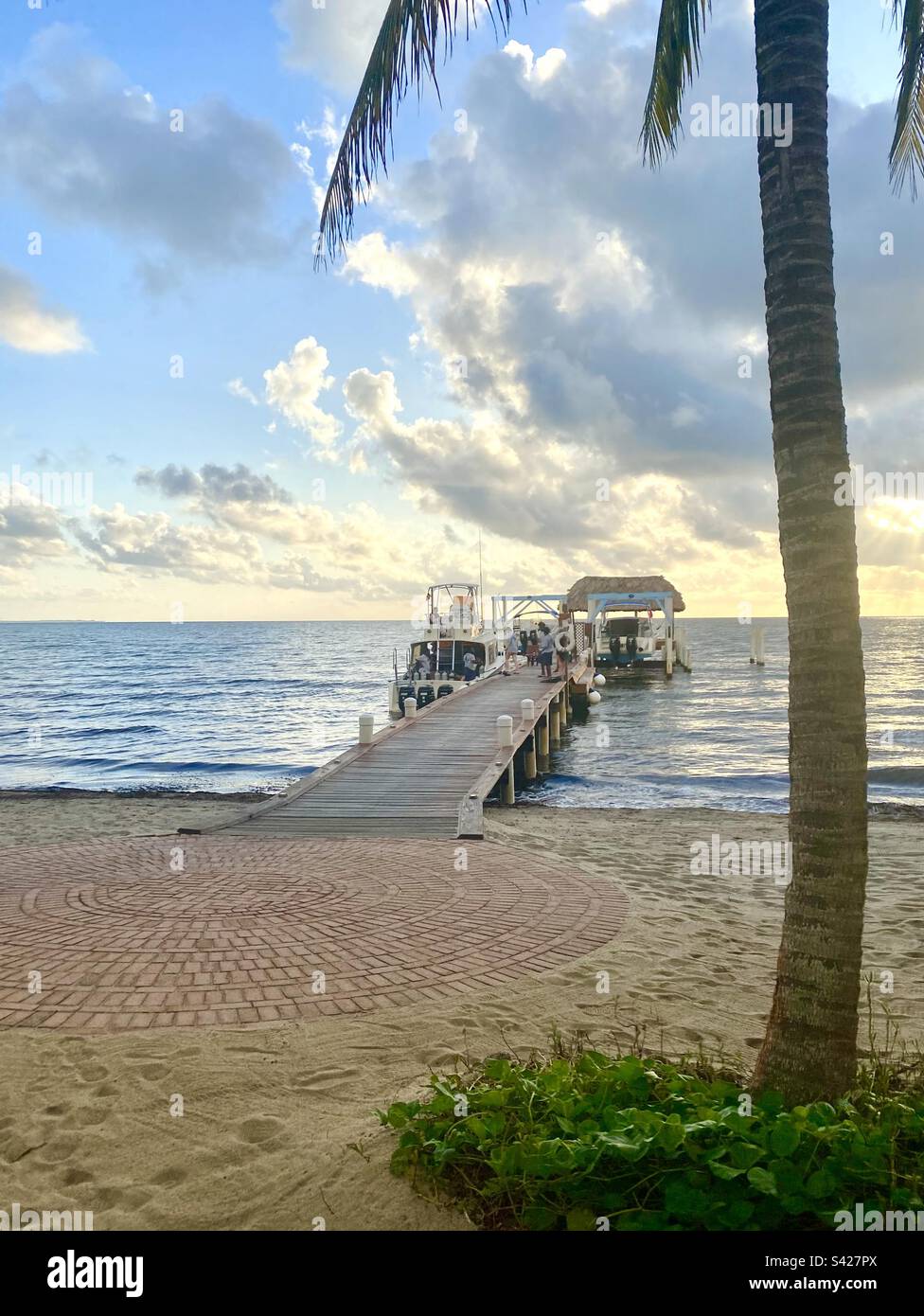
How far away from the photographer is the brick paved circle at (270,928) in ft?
19.2

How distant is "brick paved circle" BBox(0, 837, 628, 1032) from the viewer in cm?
584

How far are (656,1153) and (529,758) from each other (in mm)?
19730

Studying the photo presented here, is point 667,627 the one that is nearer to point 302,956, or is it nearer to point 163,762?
point 163,762

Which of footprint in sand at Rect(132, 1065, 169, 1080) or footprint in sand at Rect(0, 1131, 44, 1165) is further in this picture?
footprint in sand at Rect(132, 1065, 169, 1080)

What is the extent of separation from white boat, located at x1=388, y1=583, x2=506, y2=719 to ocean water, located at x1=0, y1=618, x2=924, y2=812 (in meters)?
3.45

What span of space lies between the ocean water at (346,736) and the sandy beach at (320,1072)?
12485mm

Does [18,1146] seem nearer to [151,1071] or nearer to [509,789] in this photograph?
[151,1071]

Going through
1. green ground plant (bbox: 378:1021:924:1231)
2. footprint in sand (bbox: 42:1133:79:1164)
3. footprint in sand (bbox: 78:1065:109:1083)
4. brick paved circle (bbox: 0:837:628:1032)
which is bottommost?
brick paved circle (bbox: 0:837:628:1032)

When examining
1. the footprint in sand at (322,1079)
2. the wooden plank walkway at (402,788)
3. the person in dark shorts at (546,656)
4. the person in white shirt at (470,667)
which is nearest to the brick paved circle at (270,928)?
the footprint in sand at (322,1079)

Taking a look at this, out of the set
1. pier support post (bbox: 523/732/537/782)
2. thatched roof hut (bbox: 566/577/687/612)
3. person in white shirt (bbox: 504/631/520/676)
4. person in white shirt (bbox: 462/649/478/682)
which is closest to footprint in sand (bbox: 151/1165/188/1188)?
pier support post (bbox: 523/732/537/782)

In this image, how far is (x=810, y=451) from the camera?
10.9ft

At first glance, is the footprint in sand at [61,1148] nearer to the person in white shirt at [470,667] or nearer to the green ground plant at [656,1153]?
the green ground plant at [656,1153]

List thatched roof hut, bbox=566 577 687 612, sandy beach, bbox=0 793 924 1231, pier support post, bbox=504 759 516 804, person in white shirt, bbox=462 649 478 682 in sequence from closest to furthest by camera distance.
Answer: sandy beach, bbox=0 793 924 1231 < pier support post, bbox=504 759 516 804 < person in white shirt, bbox=462 649 478 682 < thatched roof hut, bbox=566 577 687 612

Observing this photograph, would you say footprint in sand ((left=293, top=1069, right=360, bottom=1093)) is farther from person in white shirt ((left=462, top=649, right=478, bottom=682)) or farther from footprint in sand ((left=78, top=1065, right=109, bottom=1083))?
person in white shirt ((left=462, top=649, right=478, bottom=682))
